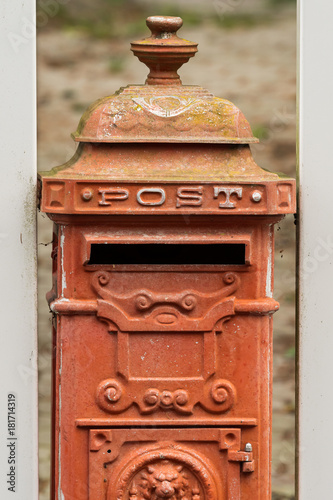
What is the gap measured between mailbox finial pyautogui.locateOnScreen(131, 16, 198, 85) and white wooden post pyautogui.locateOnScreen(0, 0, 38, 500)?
1.27 feet

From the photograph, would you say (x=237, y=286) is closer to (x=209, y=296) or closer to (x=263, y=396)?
(x=209, y=296)

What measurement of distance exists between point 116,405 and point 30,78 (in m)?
1.14

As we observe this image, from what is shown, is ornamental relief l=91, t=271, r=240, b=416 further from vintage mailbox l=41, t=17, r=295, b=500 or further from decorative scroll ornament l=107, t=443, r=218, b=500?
decorative scroll ornament l=107, t=443, r=218, b=500

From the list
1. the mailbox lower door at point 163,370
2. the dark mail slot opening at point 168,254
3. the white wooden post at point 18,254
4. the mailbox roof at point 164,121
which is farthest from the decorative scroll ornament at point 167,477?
the mailbox roof at point 164,121

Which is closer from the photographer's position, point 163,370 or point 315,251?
point 163,370

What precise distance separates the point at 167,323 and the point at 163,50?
919mm

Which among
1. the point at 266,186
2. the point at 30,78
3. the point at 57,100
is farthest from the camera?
the point at 57,100

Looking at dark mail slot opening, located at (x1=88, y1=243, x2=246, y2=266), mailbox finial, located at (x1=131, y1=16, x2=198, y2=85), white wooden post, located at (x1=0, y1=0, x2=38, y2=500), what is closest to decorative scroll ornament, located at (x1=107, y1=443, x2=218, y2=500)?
white wooden post, located at (x1=0, y1=0, x2=38, y2=500)

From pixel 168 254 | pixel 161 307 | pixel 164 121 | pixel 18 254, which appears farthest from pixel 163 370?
pixel 164 121

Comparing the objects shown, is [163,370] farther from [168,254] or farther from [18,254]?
[18,254]

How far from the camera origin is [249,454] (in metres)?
3.00

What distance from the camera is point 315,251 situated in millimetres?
3225

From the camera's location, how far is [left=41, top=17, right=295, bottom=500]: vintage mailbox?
9.69 ft

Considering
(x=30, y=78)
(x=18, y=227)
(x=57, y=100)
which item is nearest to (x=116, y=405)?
(x=18, y=227)
